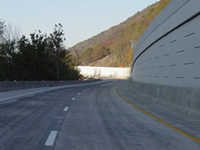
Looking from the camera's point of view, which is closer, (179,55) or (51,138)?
(51,138)

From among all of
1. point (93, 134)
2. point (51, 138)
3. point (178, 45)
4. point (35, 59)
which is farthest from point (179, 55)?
point (35, 59)

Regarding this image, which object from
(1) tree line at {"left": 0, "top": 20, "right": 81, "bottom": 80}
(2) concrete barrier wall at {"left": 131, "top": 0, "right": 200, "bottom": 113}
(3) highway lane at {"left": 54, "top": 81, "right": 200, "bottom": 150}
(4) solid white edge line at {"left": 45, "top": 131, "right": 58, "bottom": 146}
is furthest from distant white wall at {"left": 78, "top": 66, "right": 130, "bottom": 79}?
(4) solid white edge line at {"left": 45, "top": 131, "right": 58, "bottom": 146}

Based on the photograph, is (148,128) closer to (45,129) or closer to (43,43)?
(45,129)

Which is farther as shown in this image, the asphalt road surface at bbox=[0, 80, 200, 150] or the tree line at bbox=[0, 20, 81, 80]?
the tree line at bbox=[0, 20, 81, 80]

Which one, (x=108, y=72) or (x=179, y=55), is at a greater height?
(x=108, y=72)

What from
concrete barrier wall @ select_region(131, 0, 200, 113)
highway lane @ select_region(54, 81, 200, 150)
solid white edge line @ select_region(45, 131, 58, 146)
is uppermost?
concrete barrier wall @ select_region(131, 0, 200, 113)

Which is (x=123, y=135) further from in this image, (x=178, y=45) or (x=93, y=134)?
(x=178, y=45)

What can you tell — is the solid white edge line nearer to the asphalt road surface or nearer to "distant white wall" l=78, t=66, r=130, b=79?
the asphalt road surface

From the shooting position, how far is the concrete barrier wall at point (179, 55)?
12241 millimetres

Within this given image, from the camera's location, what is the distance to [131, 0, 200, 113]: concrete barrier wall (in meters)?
12.2

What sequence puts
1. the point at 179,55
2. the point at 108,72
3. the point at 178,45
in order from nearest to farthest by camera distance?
the point at 179,55
the point at 178,45
the point at 108,72

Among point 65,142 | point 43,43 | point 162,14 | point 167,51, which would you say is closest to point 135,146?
point 65,142

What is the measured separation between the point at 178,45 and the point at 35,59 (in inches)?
2262

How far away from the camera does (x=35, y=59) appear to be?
227 ft
